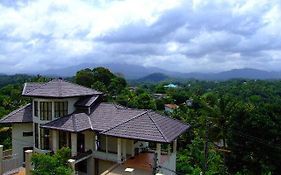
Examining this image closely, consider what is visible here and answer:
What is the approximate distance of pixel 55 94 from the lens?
2598cm

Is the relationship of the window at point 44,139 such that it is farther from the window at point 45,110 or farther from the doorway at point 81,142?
the doorway at point 81,142

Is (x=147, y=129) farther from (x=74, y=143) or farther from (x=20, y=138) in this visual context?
(x=20, y=138)

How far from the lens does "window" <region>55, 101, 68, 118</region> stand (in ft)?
86.9

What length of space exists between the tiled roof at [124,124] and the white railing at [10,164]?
3656mm

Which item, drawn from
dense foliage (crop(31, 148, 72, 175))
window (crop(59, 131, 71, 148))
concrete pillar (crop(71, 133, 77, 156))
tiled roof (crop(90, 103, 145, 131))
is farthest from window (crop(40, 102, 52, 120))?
dense foliage (crop(31, 148, 72, 175))

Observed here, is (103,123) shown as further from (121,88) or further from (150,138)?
(121,88)

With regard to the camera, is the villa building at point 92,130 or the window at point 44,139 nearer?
the villa building at point 92,130

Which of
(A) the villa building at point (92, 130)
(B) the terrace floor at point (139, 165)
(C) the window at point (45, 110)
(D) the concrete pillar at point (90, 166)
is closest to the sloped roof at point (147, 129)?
(A) the villa building at point (92, 130)

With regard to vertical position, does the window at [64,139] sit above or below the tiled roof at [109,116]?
below

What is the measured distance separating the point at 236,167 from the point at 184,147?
12.0m

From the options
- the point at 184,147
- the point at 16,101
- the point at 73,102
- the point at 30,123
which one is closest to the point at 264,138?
the point at 184,147

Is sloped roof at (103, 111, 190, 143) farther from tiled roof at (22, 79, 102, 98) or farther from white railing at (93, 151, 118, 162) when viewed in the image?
tiled roof at (22, 79, 102, 98)

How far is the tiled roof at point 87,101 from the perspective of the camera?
88.0 ft

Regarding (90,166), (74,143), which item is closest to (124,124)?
(74,143)
